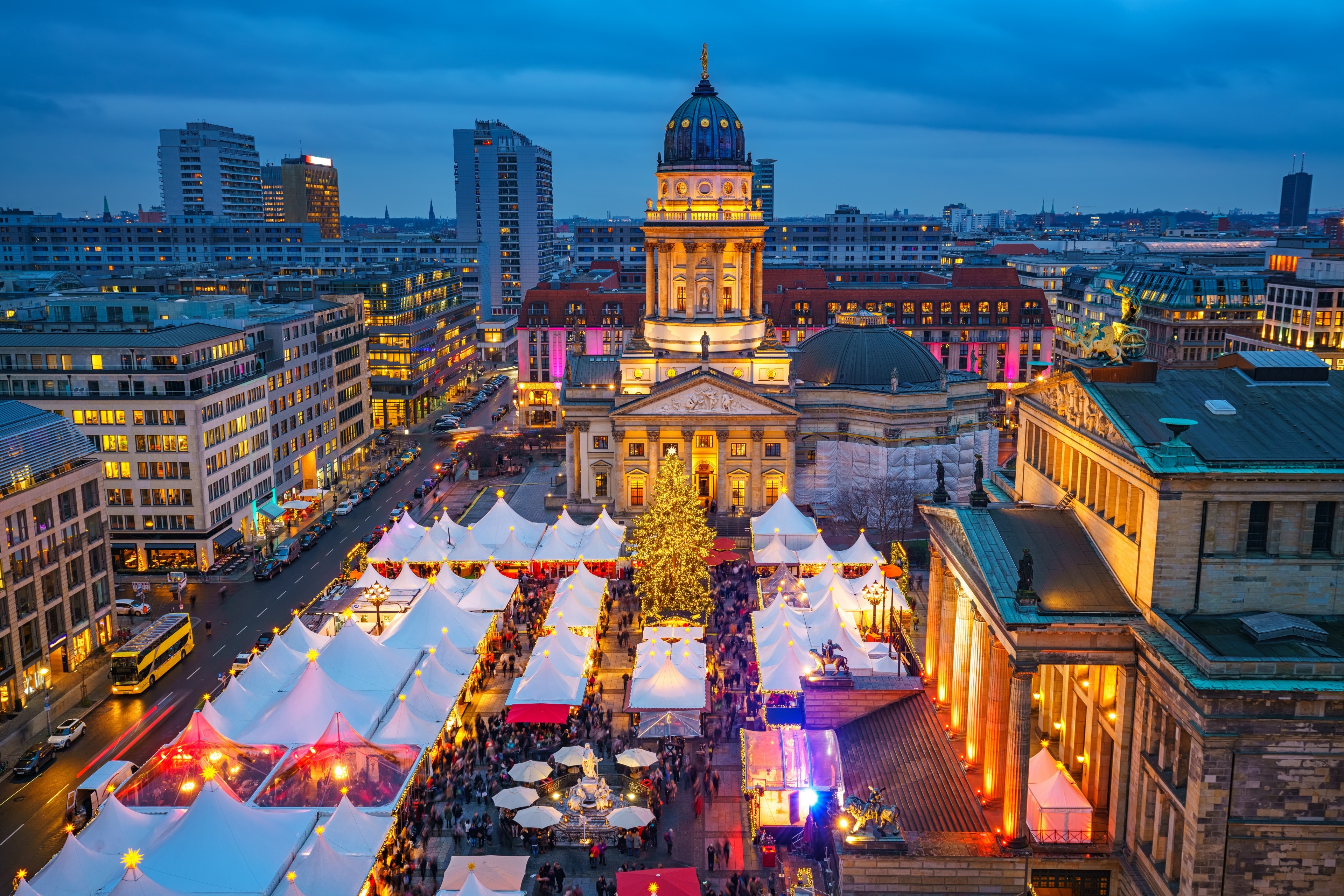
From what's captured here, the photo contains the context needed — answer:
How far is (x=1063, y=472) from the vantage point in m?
45.8

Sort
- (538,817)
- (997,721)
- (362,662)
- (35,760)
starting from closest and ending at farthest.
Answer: (997,721) → (538,817) → (35,760) → (362,662)

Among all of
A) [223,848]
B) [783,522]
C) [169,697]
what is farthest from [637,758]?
[783,522]

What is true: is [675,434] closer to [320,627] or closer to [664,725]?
[320,627]

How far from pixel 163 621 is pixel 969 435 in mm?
72049

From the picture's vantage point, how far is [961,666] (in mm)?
48156

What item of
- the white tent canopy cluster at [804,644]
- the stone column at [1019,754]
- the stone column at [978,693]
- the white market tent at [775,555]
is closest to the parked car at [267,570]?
the white market tent at [775,555]

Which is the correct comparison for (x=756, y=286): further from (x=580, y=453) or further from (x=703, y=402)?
(x=580, y=453)

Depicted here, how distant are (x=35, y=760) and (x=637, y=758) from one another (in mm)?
29575

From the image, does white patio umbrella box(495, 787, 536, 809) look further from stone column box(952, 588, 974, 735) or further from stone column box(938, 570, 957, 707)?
stone column box(938, 570, 957, 707)

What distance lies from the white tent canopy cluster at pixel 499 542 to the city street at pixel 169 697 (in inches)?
288

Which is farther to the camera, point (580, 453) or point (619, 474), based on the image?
point (580, 453)

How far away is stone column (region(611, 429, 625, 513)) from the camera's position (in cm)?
9862

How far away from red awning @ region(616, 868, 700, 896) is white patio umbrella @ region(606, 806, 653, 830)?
3.86 m

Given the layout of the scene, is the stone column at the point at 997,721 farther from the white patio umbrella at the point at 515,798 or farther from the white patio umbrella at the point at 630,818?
the white patio umbrella at the point at 515,798
